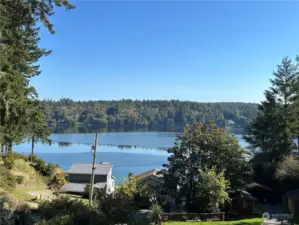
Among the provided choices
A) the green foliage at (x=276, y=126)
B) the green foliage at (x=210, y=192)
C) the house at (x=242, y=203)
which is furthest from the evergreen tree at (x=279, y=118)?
the green foliage at (x=210, y=192)

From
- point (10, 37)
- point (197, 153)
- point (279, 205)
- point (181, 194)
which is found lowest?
point (279, 205)

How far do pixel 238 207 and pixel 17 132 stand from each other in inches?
826

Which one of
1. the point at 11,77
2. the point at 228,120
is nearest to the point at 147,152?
the point at 11,77

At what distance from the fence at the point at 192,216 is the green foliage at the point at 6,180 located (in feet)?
40.1

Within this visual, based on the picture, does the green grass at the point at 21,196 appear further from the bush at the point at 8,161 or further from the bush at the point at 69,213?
the bush at the point at 69,213

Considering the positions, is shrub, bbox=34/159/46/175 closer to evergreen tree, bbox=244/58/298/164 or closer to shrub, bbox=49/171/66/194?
shrub, bbox=49/171/66/194

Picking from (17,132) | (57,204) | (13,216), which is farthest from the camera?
(17,132)

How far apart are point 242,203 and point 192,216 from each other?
33.1 ft

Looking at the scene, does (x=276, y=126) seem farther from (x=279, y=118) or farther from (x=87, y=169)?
(x=87, y=169)

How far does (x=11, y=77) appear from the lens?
1836 centimetres

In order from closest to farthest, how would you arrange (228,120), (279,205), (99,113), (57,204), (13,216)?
(13,216), (57,204), (279,205), (228,120), (99,113)

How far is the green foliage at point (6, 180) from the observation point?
23797mm

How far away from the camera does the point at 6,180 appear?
24953mm

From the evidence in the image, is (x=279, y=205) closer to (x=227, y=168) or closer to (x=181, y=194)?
(x=227, y=168)
